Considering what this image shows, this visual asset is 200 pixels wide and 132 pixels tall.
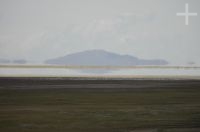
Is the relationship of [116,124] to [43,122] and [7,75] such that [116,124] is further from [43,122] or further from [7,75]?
[7,75]

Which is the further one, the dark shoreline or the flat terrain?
the dark shoreline

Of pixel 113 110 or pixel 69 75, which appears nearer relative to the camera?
pixel 113 110

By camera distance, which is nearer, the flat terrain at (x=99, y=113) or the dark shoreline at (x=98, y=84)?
the flat terrain at (x=99, y=113)

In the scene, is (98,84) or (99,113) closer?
(99,113)

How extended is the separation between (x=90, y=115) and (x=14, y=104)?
2569 millimetres

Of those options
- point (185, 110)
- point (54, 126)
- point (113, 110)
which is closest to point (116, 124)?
point (54, 126)

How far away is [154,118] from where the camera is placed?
8.03 metres

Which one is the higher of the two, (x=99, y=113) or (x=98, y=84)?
(x=98, y=84)

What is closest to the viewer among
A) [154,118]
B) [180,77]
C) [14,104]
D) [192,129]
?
[192,129]

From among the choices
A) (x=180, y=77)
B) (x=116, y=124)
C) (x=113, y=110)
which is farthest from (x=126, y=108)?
A: (x=180, y=77)

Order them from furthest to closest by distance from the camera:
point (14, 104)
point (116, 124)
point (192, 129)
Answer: point (14, 104), point (116, 124), point (192, 129)

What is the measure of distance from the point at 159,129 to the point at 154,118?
3.74ft

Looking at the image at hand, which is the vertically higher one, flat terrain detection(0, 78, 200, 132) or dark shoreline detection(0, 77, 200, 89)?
A: dark shoreline detection(0, 77, 200, 89)

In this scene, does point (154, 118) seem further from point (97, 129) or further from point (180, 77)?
point (180, 77)
